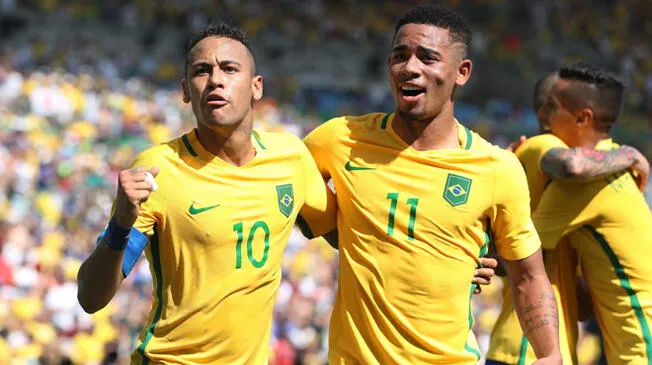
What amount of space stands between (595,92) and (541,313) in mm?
1487

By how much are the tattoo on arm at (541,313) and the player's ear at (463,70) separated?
0.96m

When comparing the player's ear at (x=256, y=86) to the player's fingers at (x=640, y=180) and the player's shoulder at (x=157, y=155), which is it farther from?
the player's fingers at (x=640, y=180)

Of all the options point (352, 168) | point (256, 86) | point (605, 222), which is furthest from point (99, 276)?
point (605, 222)

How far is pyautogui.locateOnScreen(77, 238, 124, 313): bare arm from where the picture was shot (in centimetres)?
432

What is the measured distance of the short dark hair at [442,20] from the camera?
16.0 ft

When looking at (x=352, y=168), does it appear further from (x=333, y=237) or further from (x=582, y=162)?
(x=582, y=162)

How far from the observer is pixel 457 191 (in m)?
4.83

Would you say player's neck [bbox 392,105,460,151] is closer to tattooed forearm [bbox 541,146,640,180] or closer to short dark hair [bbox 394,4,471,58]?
short dark hair [bbox 394,4,471,58]

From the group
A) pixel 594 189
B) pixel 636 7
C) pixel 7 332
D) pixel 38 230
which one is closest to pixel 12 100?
pixel 38 230

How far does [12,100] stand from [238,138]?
13327 millimetres

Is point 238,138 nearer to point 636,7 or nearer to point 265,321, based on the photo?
point 265,321

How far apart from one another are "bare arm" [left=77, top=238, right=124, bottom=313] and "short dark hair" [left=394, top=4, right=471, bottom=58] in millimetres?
1568

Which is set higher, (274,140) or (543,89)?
(543,89)

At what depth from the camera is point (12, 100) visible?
682 inches
